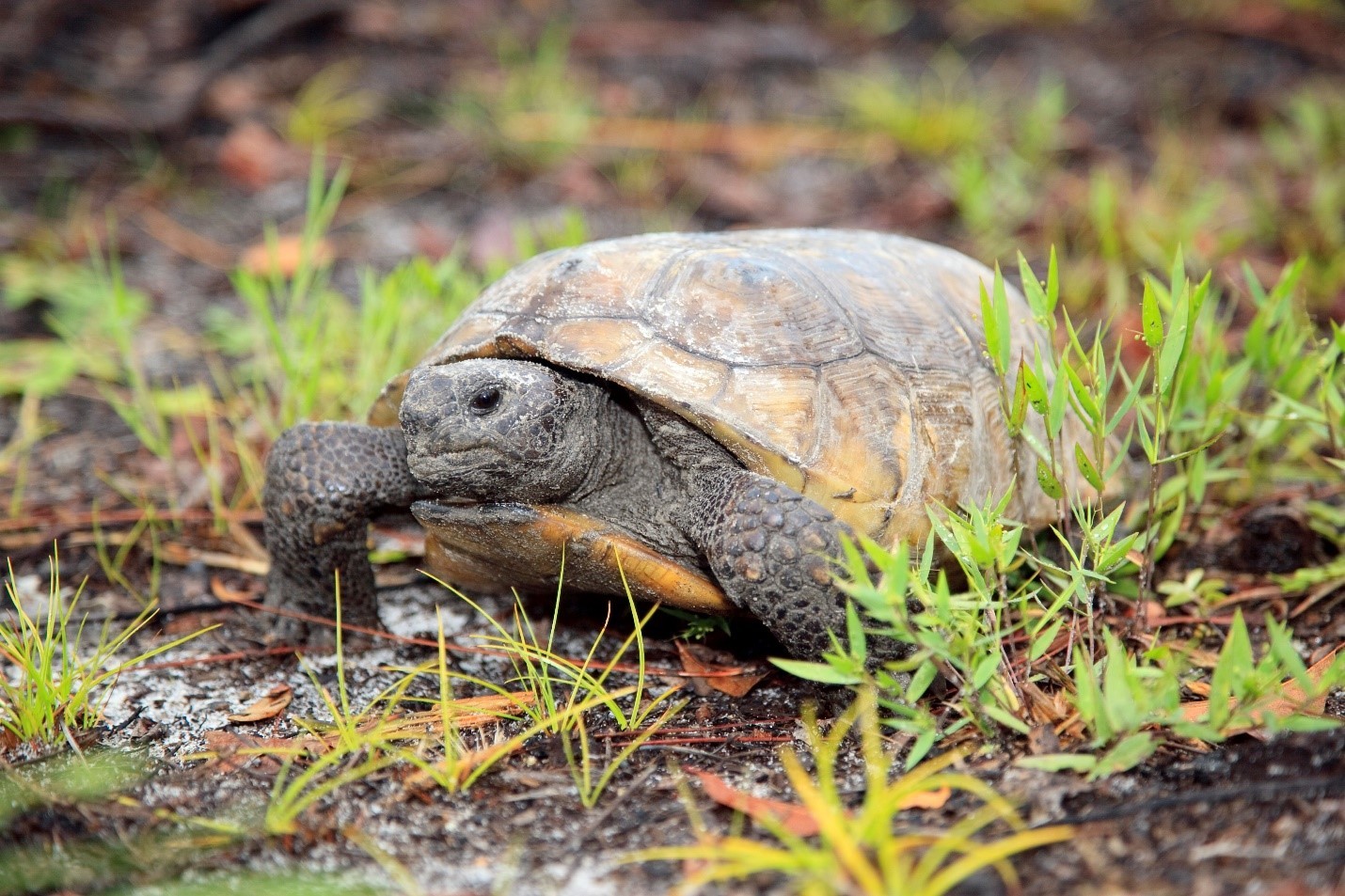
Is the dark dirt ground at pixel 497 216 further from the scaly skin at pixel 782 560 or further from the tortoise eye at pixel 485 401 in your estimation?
the tortoise eye at pixel 485 401

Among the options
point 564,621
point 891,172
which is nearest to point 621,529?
point 564,621

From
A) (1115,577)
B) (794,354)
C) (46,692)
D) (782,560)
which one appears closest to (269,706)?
(46,692)

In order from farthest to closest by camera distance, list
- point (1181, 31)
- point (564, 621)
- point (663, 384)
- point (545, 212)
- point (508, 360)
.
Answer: point (1181, 31) < point (545, 212) < point (564, 621) < point (508, 360) < point (663, 384)

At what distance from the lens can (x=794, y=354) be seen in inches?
111

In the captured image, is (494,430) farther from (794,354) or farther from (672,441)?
(794,354)

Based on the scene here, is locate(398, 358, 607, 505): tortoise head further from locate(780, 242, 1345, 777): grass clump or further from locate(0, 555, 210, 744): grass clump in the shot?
locate(780, 242, 1345, 777): grass clump

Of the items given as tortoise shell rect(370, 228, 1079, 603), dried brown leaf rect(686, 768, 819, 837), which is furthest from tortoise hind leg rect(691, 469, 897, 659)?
dried brown leaf rect(686, 768, 819, 837)

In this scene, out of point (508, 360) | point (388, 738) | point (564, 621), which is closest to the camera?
point (388, 738)

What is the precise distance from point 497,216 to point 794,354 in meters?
3.72

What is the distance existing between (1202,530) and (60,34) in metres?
7.22

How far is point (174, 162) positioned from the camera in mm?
6480

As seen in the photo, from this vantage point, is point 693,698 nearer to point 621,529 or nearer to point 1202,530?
point 621,529

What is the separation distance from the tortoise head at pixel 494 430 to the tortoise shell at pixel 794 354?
0.37 feet

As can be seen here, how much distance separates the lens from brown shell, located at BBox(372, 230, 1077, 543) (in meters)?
2.73
